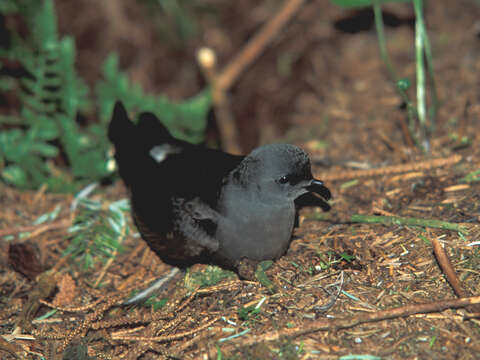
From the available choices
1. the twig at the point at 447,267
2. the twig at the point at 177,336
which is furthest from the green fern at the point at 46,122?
the twig at the point at 447,267

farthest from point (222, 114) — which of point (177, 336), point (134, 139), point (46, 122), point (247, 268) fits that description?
point (177, 336)

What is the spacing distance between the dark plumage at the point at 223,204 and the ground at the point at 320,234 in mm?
229

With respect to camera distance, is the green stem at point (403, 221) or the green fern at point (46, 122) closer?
the green stem at point (403, 221)

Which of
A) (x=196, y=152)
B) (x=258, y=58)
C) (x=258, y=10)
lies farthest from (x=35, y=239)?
(x=258, y=10)

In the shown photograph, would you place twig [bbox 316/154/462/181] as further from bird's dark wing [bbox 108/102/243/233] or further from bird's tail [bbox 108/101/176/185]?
bird's tail [bbox 108/101/176/185]

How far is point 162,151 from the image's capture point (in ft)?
13.5

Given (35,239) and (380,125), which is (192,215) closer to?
(35,239)

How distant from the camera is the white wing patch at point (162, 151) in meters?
4.08

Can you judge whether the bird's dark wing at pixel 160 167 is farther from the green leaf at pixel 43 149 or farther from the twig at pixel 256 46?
the twig at pixel 256 46

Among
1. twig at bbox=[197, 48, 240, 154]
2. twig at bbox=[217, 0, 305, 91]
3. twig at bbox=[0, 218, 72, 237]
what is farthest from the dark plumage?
twig at bbox=[217, 0, 305, 91]

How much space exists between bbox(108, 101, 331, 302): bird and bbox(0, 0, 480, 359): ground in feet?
0.68

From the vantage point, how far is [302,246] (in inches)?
141

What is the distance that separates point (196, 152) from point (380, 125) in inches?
79.9

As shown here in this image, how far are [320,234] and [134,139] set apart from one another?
1.86m
